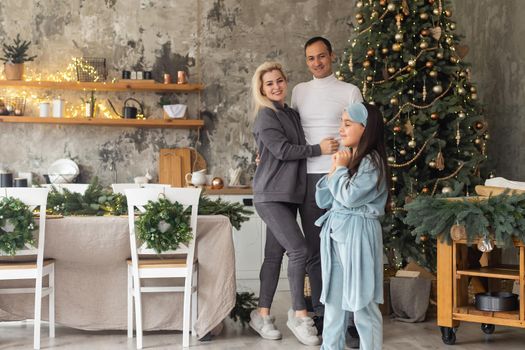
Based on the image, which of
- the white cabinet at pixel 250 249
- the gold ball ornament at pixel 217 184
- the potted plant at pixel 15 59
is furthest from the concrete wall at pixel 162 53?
the white cabinet at pixel 250 249

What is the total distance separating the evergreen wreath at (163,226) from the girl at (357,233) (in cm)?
101

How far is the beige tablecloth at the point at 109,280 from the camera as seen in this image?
483 cm

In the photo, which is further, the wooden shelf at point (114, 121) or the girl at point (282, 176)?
the wooden shelf at point (114, 121)

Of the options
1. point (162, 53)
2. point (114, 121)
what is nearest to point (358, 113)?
point (114, 121)

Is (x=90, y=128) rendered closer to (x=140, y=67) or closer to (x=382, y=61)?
(x=140, y=67)

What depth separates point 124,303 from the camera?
5.07m

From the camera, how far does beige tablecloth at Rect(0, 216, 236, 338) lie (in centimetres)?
483

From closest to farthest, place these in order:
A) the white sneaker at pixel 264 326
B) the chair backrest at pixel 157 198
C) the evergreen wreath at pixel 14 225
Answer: the evergreen wreath at pixel 14 225 → the chair backrest at pixel 157 198 → the white sneaker at pixel 264 326

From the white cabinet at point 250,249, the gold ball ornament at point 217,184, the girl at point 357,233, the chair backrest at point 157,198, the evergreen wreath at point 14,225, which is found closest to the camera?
the girl at point 357,233

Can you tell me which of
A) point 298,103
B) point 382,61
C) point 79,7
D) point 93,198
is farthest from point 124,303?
point 79,7

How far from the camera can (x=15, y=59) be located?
7973 millimetres

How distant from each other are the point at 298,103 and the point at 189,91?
3.62m

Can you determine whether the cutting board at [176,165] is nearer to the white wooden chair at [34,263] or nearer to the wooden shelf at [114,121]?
the wooden shelf at [114,121]

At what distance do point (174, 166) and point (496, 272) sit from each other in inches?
173
